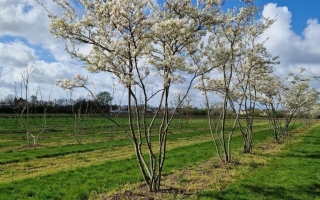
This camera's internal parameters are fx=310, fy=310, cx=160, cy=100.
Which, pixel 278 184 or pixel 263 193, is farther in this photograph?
pixel 278 184

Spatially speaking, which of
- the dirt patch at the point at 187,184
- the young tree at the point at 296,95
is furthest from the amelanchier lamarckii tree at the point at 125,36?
the young tree at the point at 296,95

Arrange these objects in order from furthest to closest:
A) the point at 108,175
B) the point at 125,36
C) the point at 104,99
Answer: the point at 104,99
the point at 108,175
the point at 125,36

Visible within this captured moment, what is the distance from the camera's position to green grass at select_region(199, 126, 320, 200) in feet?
32.7

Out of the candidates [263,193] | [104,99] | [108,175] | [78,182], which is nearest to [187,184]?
[263,193]

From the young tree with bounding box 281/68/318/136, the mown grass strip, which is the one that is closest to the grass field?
the mown grass strip

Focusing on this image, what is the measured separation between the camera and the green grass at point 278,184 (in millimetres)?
9977

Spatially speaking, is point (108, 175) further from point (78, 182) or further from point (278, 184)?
point (278, 184)

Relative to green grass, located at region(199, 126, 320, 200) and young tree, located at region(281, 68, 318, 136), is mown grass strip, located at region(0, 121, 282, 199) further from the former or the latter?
young tree, located at region(281, 68, 318, 136)

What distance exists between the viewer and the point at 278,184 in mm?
11484

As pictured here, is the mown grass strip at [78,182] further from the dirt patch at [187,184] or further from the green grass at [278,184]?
the green grass at [278,184]

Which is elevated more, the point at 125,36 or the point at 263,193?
the point at 125,36

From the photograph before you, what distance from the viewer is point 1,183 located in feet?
38.3

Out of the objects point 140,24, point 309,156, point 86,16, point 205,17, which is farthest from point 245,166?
point 86,16

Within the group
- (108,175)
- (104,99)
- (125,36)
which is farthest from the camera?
(104,99)
